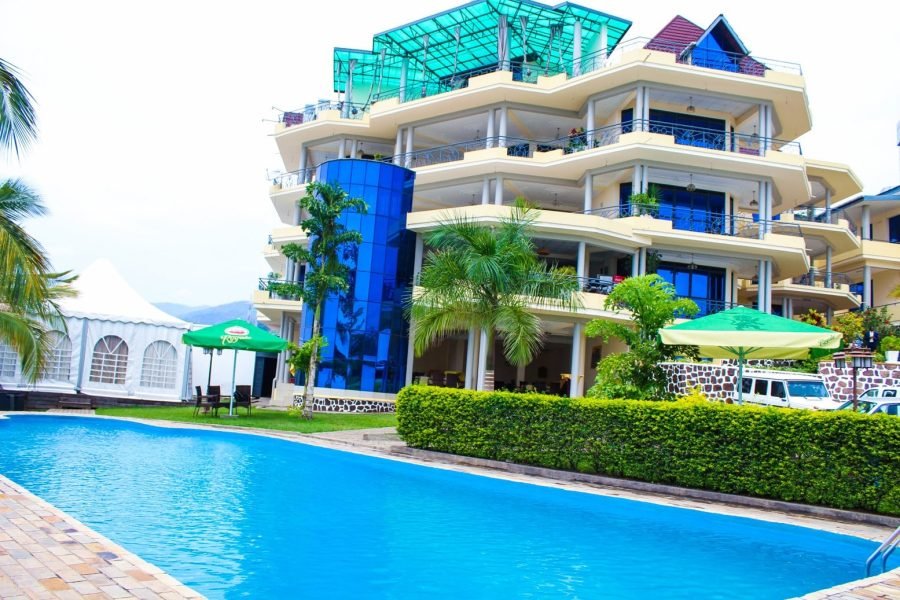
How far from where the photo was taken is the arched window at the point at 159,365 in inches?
1067

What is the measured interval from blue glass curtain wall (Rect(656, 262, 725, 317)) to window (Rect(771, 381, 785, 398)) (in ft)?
31.6

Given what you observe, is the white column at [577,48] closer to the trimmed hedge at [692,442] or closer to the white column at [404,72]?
the white column at [404,72]

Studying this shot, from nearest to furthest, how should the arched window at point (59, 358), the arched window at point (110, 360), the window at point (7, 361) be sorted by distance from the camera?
the window at point (7, 361) → the arched window at point (59, 358) → the arched window at point (110, 360)

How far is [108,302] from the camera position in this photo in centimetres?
2762

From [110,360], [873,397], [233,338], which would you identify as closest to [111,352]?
[110,360]

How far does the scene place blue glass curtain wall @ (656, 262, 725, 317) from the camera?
92.1 ft

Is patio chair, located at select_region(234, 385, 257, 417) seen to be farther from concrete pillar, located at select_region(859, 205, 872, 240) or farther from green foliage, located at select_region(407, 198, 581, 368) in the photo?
concrete pillar, located at select_region(859, 205, 872, 240)

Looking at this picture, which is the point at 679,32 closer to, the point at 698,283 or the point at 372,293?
the point at 698,283

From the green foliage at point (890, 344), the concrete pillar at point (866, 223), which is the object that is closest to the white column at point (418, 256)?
the green foliage at point (890, 344)

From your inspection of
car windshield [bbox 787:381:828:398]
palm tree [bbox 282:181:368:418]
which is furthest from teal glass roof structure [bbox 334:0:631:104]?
car windshield [bbox 787:381:828:398]

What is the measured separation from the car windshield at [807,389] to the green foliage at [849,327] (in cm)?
1063

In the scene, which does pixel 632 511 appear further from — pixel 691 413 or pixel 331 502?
pixel 331 502

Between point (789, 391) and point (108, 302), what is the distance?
2442 centimetres

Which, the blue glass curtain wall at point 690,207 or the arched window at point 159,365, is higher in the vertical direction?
the blue glass curtain wall at point 690,207
